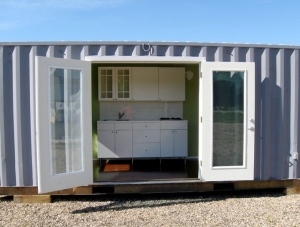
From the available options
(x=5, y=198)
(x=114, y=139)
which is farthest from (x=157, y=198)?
(x=5, y=198)

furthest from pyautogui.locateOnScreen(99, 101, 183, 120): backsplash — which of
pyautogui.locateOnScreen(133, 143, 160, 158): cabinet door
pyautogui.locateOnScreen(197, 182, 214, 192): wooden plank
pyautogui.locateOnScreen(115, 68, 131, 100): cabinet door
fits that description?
pyautogui.locateOnScreen(197, 182, 214, 192): wooden plank

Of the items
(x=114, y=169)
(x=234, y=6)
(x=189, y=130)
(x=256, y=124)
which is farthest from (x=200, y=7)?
(x=114, y=169)

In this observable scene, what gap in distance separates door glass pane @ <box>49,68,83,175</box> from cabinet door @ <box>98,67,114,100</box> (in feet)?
7.51

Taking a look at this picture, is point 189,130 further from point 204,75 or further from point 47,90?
point 47,90

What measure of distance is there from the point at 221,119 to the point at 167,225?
1.76 meters

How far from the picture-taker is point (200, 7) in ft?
21.8

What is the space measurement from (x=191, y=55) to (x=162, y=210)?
2416mm

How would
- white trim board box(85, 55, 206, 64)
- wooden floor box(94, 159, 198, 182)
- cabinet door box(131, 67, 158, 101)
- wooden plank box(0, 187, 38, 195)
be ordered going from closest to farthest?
1. white trim board box(85, 55, 206, 64)
2. wooden plank box(0, 187, 38, 195)
3. wooden floor box(94, 159, 198, 182)
4. cabinet door box(131, 67, 158, 101)

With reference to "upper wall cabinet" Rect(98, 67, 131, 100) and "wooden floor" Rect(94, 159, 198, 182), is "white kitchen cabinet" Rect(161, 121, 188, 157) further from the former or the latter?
"upper wall cabinet" Rect(98, 67, 131, 100)

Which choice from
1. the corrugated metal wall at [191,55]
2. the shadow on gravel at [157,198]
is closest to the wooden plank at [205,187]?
the shadow on gravel at [157,198]

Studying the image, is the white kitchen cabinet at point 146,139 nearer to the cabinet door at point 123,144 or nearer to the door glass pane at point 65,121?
the cabinet door at point 123,144

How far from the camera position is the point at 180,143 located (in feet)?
19.3

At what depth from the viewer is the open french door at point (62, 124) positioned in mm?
3518

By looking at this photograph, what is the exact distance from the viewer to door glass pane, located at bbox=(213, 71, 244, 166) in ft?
13.4
